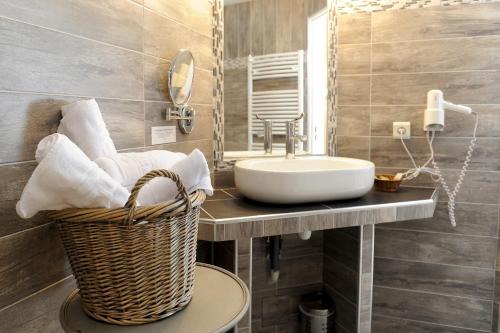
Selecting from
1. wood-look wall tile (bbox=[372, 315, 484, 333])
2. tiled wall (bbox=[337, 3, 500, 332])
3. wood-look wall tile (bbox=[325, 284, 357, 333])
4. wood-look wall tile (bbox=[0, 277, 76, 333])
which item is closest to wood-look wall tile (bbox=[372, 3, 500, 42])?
tiled wall (bbox=[337, 3, 500, 332])

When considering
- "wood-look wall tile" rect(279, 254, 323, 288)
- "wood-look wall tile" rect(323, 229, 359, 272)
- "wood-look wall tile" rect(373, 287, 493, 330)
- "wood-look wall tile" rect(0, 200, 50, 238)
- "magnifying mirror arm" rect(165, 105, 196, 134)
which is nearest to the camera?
"wood-look wall tile" rect(0, 200, 50, 238)

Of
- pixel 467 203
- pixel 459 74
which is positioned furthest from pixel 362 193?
pixel 459 74

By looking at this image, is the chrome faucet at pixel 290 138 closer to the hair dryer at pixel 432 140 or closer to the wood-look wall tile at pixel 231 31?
the wood-look wall tile at pixel 231 31

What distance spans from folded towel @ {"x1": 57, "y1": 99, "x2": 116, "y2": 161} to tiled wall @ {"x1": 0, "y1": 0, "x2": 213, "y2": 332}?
4 cm

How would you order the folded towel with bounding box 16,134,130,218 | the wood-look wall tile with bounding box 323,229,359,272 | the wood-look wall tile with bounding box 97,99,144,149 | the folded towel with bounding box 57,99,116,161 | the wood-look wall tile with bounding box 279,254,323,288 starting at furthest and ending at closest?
the wood-look wall tile with bounding box 279,254,323,288 → the wood-look wall tile with bounding box 323,229,359,272 → the wood-look wall tile with bounding box 97,99,144,149 → the folded towel with bounding box 57,99,116,161 → the folded towel with bounding box 16,134,130,218

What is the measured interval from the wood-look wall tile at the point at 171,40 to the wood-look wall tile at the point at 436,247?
4.17 feet

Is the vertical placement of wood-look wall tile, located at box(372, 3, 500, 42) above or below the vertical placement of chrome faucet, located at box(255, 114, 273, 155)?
above

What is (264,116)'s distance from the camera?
1944 mm

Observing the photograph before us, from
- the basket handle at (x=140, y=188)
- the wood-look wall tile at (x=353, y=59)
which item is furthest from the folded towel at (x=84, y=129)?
the wood-look wall tile at (x=353, y=59)

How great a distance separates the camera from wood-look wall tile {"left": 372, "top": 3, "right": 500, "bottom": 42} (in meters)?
1.87

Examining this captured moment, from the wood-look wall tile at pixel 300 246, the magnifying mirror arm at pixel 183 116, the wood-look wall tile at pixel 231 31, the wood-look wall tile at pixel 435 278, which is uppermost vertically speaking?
the wood-look wall tile at pixel 231 31

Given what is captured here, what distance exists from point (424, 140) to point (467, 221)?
459mm

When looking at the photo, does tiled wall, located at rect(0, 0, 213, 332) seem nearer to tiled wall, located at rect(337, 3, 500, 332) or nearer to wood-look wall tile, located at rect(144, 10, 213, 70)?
wood-look wall tile, located at rect(144, 10, 213, 70)

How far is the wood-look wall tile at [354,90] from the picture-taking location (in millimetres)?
2055
